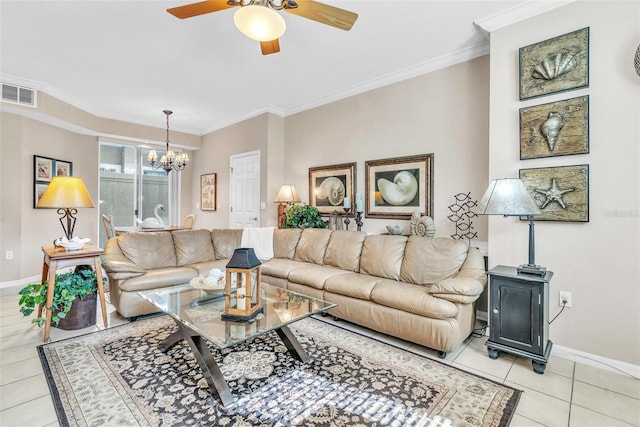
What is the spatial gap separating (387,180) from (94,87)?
13.9 feet

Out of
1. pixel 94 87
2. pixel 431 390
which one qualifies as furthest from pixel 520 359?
pixel 94 87

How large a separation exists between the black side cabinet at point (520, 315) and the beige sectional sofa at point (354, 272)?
0.55 ft

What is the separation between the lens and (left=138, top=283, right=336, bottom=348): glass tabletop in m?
1.76

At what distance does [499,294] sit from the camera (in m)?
2.35

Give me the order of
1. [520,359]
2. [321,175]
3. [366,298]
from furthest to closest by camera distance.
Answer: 1. [321,175]
2. [366,298]
3. [520,359]

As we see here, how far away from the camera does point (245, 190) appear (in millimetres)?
5535

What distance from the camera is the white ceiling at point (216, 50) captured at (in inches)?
102

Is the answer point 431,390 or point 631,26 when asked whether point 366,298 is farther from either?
point 631,26

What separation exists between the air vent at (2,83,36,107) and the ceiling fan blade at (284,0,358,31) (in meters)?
→ 4.22

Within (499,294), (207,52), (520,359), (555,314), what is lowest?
(520,359)

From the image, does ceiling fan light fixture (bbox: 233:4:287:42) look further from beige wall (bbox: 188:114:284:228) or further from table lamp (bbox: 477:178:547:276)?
beige wall (bbox: 188:114:284:228)

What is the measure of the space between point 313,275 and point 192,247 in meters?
1.78

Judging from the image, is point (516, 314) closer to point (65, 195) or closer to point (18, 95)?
point (65, 195)

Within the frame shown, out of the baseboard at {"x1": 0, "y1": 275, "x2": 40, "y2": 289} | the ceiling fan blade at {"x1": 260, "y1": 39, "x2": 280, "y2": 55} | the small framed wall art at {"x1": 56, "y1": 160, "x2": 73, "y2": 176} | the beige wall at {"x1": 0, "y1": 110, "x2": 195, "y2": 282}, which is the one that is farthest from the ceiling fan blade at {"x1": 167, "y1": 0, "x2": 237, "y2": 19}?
the baseboard at {"x1": 0, "y1": 275, "x2": 40, "y2": 289}
